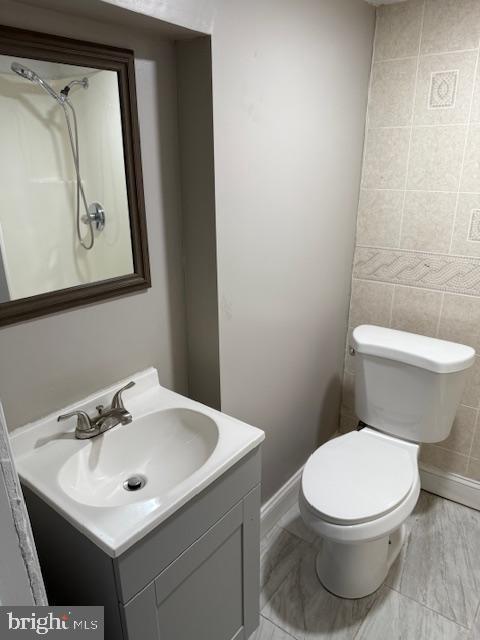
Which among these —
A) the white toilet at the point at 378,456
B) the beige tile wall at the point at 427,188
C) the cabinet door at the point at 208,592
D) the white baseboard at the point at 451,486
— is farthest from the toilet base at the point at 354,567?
the beige tile wall at the point at 427,188

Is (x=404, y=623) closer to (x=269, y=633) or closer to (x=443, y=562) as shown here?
(x=443, y=562)

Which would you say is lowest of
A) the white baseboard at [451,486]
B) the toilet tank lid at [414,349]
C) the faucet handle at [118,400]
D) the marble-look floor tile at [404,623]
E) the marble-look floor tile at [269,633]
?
the marble-look floor tile at [269,633]

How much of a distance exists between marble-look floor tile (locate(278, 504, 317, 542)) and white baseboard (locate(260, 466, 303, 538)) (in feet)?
0.06

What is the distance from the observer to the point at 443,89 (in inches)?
69.7

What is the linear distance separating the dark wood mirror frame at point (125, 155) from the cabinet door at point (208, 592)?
69 centimetres

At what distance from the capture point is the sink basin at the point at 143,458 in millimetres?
1179

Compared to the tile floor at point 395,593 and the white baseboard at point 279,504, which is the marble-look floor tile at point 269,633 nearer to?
the tile floor at point 395,593

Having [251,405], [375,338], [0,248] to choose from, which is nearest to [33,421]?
[0,248]

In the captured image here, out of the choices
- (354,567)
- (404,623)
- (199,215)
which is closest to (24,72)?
(199,215)

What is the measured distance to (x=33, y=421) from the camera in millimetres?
1204

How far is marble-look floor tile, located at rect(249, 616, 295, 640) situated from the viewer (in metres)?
1.55

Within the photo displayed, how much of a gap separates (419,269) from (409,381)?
51cm

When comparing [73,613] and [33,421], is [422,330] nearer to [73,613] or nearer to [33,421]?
[33,421]

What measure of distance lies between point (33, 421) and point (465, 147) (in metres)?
1.78
